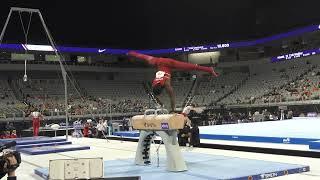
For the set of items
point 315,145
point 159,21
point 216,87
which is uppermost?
point 159,21

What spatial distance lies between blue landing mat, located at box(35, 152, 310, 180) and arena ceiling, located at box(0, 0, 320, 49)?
29.5 metres

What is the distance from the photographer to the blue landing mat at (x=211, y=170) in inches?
313

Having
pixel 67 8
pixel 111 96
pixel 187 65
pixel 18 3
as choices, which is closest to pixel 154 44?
pixel 111 96

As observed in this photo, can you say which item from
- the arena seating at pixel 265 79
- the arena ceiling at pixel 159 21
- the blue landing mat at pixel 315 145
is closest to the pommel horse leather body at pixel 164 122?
the blue landing mat at pixel 315 145

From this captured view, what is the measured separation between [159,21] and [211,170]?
34.0 meters

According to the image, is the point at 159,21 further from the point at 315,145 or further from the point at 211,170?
the point at 211,170

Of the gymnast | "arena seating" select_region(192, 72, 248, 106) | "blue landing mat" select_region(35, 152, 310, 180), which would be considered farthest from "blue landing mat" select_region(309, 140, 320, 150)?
"arena seating" select_region(192, 72, 248, 106)

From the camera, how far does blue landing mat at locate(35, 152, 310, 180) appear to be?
26.1 ft

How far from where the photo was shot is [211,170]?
867cm

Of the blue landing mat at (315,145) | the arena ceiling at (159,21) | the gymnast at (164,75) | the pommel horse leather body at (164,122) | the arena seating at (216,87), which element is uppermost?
the arena ceiling at (159,21)

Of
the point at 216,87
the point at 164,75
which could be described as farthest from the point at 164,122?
the point at 216,87

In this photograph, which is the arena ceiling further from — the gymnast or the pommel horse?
the pommel horse

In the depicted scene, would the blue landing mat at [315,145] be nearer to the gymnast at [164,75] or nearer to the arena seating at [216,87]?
the gymnast at [164,75]

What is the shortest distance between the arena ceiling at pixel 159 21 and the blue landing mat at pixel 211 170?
29491mm
